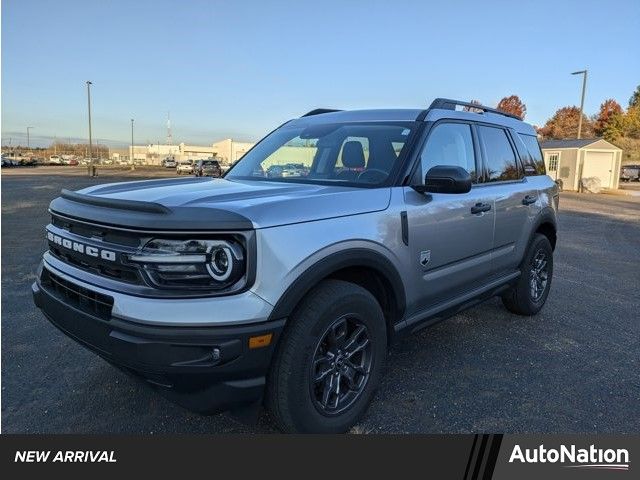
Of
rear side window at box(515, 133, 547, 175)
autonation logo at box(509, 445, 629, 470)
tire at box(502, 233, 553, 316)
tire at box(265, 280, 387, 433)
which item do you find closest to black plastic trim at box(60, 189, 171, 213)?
tire at box(265, 280, 387, 433)

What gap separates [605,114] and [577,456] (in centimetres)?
8167

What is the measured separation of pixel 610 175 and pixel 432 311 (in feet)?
106

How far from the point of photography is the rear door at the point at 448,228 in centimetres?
327

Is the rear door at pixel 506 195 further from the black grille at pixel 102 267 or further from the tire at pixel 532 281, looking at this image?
the black grille at pixel 102 267

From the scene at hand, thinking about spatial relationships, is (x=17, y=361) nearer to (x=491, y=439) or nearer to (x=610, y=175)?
(x=491, y=439)

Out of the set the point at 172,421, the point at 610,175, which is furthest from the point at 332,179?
the point at 610,175

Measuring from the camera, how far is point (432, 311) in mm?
3510

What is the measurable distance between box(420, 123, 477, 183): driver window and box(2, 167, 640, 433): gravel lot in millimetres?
1502

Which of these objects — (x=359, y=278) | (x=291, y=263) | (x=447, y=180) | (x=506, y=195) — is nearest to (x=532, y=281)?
(x=506, y=195)

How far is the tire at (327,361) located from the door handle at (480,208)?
1.34 metres

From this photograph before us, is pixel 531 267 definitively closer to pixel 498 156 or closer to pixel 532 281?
pixel 532 281

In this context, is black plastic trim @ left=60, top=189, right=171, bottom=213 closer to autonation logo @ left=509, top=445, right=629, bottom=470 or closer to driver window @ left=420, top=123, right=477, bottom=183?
driver window @ left=420, top=123, right=477, bottom=183

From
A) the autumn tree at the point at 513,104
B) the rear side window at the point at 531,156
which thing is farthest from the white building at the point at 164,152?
the rear side window at the point at 531,156

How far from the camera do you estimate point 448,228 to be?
3508mm
